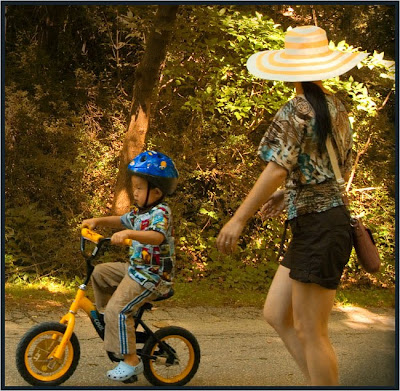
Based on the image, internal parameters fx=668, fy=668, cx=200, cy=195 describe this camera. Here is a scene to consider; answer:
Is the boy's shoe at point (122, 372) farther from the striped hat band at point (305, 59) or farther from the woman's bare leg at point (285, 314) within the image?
the striped hat band at point (305, 59)

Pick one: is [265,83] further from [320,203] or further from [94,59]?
[320,203]

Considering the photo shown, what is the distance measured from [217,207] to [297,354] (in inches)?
224

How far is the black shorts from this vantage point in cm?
315

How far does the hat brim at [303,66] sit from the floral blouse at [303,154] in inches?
5.0

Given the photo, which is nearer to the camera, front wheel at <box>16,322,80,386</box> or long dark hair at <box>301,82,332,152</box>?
long dark hair at <box>301,82,332,152</box>

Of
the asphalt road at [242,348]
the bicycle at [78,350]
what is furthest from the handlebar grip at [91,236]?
the asphalt road at [242,348]

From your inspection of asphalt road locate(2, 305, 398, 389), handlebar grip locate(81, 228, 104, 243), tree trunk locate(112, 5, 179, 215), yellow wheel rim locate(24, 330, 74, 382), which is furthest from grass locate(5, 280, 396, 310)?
handlebar grip locate(81, 228, 104, 243)

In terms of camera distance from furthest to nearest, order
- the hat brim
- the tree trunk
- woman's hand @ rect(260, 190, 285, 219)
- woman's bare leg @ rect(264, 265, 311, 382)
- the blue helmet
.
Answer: the tree trunk
the blue helmet
woman's hand @ rect(260, 190, 285, 219)
woman's bare leg @ rect(264, 265, 311, 382)
the hat brim

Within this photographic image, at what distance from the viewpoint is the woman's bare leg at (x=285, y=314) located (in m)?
3.40

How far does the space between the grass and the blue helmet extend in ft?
8.79

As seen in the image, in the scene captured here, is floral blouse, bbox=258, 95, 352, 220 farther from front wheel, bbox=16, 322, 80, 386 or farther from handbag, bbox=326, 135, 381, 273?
front wheel, bbox=16, 322, 80, 386

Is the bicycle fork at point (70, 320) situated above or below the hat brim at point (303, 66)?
below

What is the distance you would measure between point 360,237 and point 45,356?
203 cm

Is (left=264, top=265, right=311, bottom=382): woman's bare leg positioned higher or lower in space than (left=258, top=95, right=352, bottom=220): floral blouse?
lower
